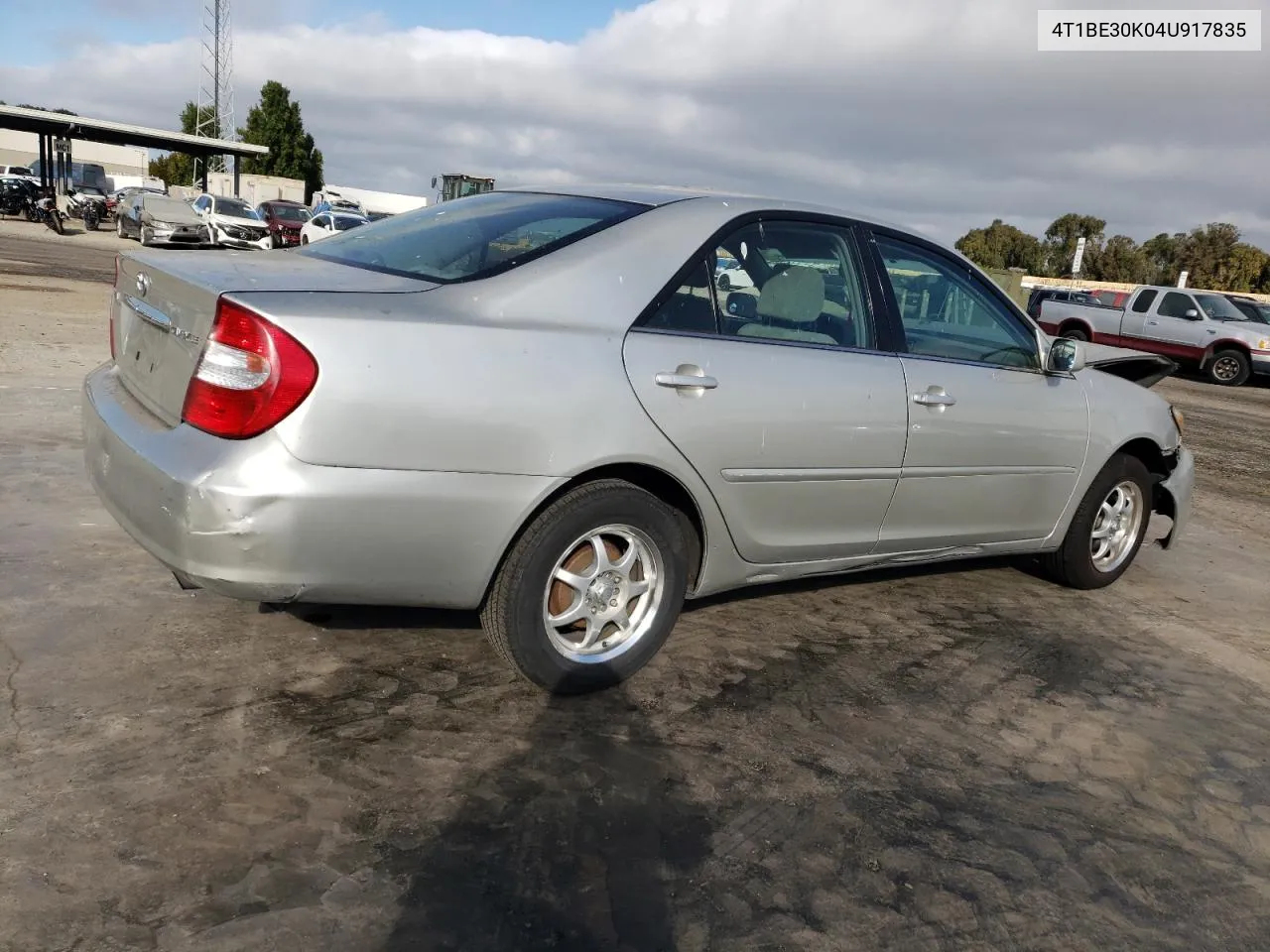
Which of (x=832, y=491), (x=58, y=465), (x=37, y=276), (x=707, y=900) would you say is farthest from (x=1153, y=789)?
(x=37, y=276)

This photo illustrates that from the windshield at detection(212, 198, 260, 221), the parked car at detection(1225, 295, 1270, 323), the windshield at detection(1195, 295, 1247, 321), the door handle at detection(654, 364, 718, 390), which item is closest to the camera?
the door handle at detection(654, 364, 718, 390)

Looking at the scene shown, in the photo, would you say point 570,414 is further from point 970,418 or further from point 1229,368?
point 1229,368

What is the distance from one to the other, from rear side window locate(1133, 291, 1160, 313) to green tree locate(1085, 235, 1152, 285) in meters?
56.0

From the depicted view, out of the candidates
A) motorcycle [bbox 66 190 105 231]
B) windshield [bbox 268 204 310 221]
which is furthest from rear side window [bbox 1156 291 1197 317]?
motorcycle [bbox 66 190 105 231]

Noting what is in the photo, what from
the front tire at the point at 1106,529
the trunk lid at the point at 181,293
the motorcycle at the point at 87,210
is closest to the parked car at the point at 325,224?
the motorcycle at the point at 87,210

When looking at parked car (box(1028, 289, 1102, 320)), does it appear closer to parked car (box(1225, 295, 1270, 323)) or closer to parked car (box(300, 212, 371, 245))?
parked car (box(1225, 295, 1270, 323))

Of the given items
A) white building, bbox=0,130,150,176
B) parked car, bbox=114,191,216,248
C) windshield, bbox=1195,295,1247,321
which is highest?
white building, bbox=0,130,150,176

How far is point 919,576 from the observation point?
5238 mm

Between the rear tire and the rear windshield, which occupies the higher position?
the rear windshield

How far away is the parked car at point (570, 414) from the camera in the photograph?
9.25 ft

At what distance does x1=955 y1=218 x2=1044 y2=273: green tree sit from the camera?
259ft

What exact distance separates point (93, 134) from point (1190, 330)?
37.5 meters

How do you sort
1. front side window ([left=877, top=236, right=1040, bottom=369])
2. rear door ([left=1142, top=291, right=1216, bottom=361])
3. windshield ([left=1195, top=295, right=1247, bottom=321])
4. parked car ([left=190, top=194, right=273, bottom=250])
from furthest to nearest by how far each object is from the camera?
parked car ([left=190, top=194, right=273, bottom=250]) → windshield ([left=1195, top=295, right=1247, bottom=321]) → rear door ([left=1142, top=291, right=1216, bottom=361]) → front side window ([left=877, top=236, right=1040, bottom=369])

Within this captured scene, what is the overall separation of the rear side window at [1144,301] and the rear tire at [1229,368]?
1526 mm
